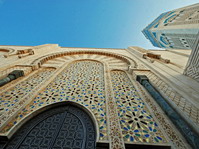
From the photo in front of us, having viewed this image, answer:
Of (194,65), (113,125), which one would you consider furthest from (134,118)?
(194,65)

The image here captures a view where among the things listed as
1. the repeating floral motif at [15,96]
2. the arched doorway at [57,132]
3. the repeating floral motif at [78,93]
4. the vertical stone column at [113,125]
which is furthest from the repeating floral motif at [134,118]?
the repeating floral motif at [15,96]

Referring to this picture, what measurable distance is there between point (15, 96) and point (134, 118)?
7.05 feet

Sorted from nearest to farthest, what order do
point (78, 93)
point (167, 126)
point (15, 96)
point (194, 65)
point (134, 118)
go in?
1. point (167, 126)
2. point (134, 118)
3. point (15, 96)
4. point (78, 93)
5. point (194, 65)

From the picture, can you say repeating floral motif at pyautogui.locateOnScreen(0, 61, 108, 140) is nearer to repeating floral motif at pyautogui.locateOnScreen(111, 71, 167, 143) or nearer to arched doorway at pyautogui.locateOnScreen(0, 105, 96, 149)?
arched doorway at pyautogui.locateOnScreen(0, 105, 96, 149)

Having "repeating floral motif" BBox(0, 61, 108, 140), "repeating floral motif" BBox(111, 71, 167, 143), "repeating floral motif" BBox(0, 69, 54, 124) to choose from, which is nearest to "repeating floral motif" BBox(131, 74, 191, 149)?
"repeating floral motif" BBox(111, 71, 167, 143)

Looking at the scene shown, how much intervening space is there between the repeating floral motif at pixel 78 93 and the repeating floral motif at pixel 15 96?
5.4 inches

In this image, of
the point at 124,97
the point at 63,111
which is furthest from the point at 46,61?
the point at 124,97

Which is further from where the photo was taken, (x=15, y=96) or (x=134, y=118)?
(x=15, y=96)

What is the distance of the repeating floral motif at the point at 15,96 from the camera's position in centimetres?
147

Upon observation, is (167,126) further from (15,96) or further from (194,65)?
(15,96)

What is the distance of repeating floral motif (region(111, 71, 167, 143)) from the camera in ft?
3.90

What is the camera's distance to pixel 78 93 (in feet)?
6.49

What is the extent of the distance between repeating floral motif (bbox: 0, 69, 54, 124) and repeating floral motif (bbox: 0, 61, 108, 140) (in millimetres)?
136

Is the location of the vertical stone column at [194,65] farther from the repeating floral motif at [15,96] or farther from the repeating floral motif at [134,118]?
the repeating floral motif at [15,96]
